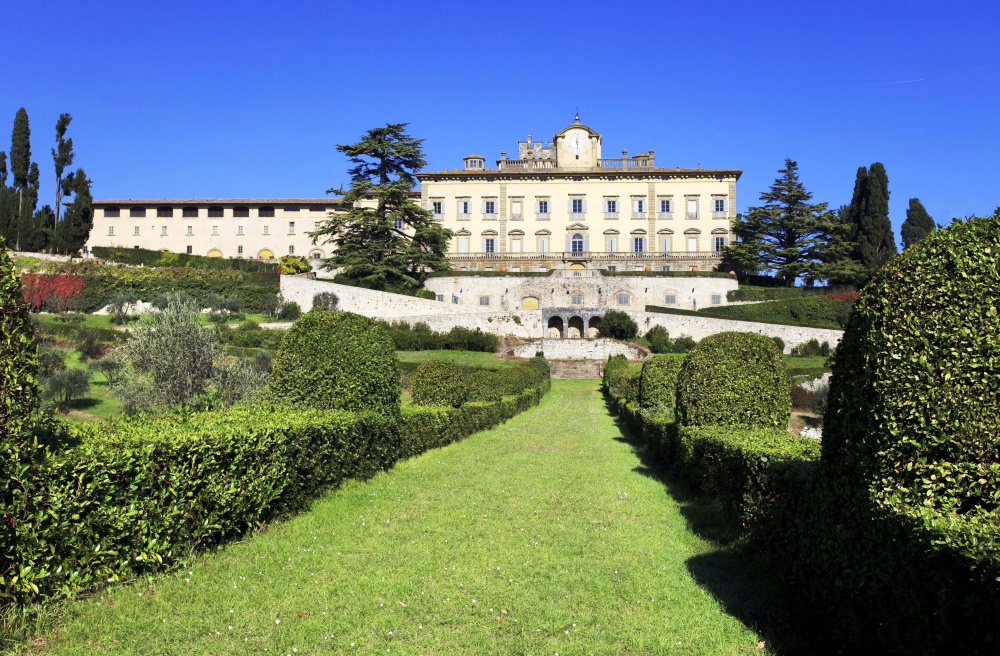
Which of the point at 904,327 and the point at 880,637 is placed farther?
the point at 904,327

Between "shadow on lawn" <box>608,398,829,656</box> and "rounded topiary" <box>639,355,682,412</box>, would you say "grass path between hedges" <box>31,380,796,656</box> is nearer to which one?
"shadow on lawn" <box>608,398,829,656</box>

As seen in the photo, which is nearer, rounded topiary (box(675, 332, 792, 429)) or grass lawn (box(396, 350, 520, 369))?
rounded topiary (box(675, 332, 792, 429))

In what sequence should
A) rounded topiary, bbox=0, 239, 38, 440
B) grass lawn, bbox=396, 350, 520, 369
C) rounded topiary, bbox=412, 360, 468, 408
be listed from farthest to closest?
1. grass lawn, bbox=396, 350, 520, 369
2. rounded topiary, bbox=412, 360, 468, 408
3. rounded topiary, bbox=0, 239, 38, 440

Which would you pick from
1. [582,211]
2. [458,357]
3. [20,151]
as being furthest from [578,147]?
[20,151]

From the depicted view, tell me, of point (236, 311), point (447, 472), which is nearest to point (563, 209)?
point (236, 311)

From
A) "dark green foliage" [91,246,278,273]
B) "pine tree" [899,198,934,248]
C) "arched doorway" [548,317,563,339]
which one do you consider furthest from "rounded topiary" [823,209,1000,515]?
"pine tree" [899,198,934,248]

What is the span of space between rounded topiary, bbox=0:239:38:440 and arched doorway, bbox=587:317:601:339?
41897 millimetres

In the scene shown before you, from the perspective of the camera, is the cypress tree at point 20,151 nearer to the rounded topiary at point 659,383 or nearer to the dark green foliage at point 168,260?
the dark green foliage at point 168,260

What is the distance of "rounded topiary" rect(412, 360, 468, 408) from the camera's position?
17141 millimetres

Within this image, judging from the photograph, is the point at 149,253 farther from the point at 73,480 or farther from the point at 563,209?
the point at 73,480

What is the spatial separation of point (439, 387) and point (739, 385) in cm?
870

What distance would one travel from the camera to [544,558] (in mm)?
6027

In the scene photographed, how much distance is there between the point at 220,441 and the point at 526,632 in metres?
3.08

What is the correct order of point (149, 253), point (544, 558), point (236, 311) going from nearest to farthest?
point (544, 558) < point (236, 311) < point (149, 253)
